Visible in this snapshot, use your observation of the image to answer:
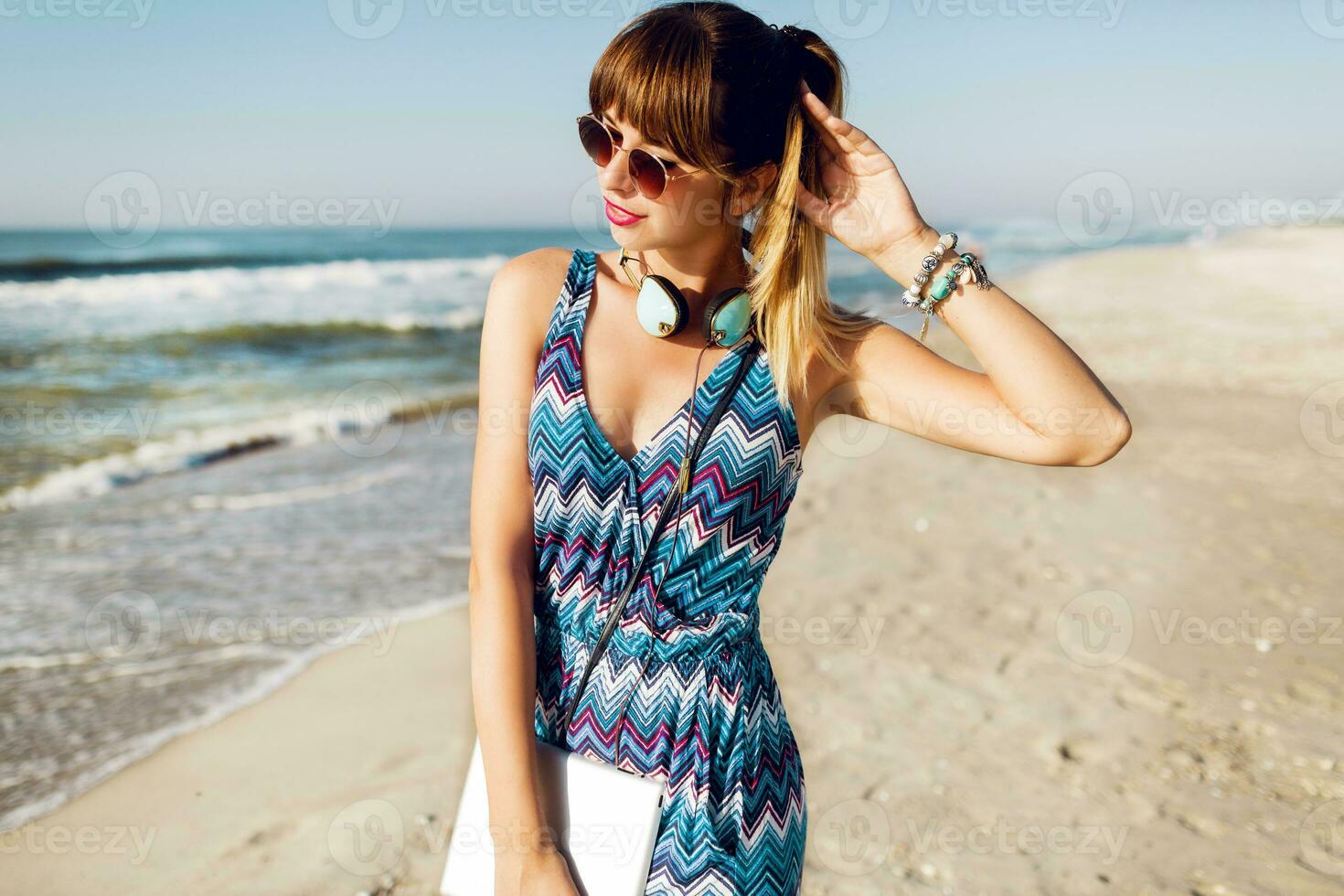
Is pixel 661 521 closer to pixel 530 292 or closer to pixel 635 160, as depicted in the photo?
pixel 530 292

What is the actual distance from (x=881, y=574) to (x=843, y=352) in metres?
4.22

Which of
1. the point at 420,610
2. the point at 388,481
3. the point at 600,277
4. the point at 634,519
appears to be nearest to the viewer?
the point at 634,519

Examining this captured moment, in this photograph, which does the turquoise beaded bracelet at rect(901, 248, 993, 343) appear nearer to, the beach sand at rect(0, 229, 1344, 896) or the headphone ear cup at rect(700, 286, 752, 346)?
the headphone ear cup at rect(700, 286, 752, 346)

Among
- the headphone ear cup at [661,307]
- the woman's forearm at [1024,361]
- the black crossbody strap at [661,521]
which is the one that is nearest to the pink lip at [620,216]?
the headphone ear cup at [661,307]

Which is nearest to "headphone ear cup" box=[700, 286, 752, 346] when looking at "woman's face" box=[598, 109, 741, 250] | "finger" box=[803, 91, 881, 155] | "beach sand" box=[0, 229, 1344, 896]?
"woman's face" box=[598, 109, 741, 250]

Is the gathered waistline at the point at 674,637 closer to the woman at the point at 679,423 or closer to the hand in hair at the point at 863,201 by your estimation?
the woman at the point at 679,423

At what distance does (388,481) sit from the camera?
8086 millimetres

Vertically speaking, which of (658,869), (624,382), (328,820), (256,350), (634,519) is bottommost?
(256,350)

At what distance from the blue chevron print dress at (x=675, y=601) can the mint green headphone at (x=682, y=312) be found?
1.7 inches

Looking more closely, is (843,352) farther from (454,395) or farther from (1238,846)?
(454,395)

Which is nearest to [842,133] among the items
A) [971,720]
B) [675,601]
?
[675,601]

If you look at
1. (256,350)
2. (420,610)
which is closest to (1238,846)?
(420,610)

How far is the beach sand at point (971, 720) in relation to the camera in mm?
3430

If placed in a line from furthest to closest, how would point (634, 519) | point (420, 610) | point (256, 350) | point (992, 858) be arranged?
point (256, 350)
point (420, 610)
point (992, 858)
point (634, 519)
